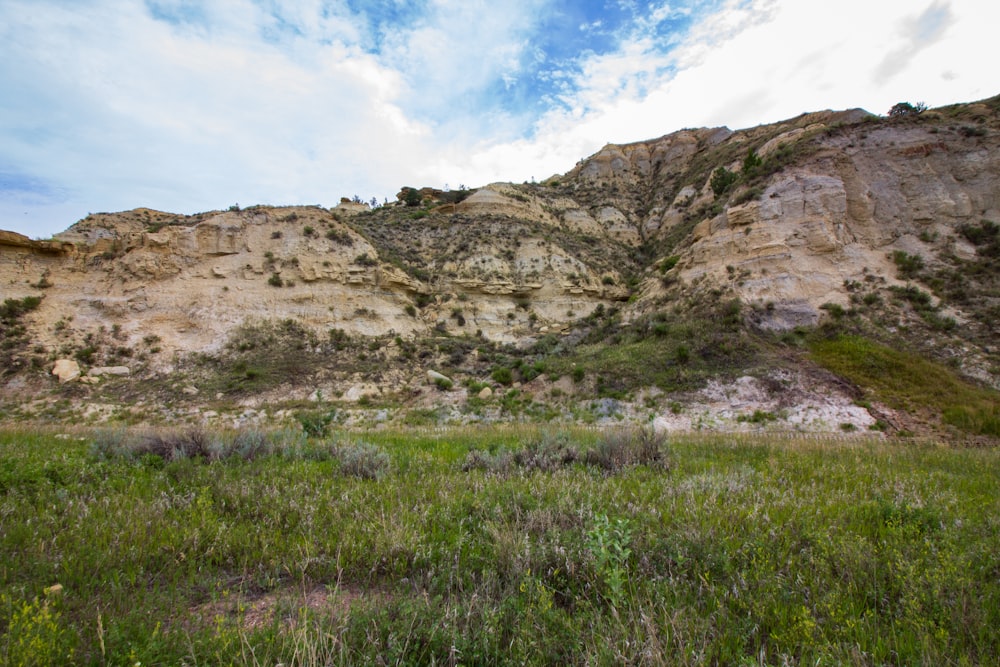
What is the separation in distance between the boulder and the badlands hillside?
0.10 m

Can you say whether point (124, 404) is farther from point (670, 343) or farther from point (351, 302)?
point (670, 343)

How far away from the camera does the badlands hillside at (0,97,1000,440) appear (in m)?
15.6

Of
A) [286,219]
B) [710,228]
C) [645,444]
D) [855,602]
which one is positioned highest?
[286,219]

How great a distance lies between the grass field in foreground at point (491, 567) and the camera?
1.76 meters

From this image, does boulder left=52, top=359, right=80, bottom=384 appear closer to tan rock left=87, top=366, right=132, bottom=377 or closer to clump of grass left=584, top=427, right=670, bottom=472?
tan rock left=87, top=366, right=132, bottom=377

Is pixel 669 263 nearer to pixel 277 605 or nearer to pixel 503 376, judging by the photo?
pixel 503 376

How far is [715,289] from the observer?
2145 cm

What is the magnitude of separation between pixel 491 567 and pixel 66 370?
2655cm

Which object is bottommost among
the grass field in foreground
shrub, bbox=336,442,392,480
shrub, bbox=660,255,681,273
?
shrub, bbox=336,442,392,480

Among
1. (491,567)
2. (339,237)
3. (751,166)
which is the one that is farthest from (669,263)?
(491,567)

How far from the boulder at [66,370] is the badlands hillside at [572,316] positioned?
0.10 m

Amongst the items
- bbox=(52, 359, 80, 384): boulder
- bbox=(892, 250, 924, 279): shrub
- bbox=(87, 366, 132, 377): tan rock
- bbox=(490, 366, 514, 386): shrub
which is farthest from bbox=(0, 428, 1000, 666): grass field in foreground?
bbox=(892, 250, 924, 279): shrub

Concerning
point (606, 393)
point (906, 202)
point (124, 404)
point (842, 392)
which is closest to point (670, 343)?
point (606, 393)

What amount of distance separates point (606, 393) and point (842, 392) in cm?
834
